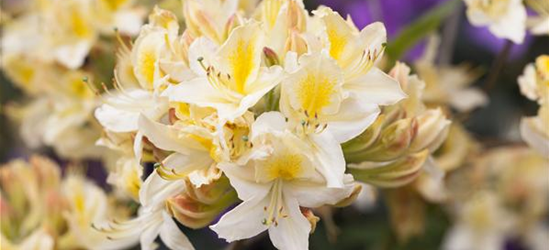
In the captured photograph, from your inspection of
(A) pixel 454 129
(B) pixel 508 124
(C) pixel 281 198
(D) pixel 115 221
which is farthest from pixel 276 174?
(B) pixel 508 124

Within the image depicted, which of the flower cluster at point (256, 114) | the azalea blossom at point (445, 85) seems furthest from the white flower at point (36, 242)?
the azalea blossom at point (445, 85)

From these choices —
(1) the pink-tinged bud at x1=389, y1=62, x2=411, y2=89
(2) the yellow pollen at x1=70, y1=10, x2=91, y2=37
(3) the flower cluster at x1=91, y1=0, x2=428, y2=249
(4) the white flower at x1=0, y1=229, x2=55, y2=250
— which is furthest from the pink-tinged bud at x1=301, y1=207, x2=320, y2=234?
(2) the yellow pollen at x1=70, y1=10, x2=91, y2=37

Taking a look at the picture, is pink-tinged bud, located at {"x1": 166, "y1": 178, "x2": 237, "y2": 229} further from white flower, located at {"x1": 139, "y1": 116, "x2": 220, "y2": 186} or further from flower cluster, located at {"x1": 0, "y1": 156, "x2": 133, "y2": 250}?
flower cluster, located at {"x1": 0, "y1": 156, "x2": 133, "y2": 250}

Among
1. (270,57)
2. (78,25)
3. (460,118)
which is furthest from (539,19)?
(78,25)

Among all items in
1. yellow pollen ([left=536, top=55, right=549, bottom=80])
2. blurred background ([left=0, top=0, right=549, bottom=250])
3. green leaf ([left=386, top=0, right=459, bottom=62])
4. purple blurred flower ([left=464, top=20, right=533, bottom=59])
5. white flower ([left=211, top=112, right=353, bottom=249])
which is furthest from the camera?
purple blurred flower ([left=464, top=20, right=533, bottom=59])

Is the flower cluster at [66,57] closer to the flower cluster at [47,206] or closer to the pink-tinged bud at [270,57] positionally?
the flower cluster at [47,206]

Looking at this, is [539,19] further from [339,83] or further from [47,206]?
[47,206]
